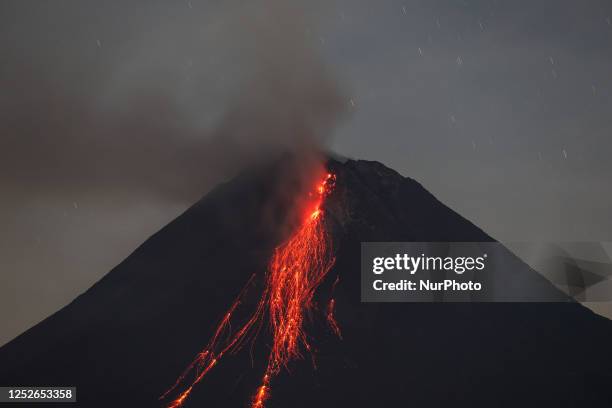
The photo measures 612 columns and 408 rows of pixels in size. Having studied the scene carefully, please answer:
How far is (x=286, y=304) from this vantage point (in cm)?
5859

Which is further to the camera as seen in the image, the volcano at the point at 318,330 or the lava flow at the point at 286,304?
the lava flow at the point at 286,304

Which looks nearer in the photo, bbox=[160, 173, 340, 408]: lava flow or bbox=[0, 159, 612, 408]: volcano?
bbox=[0, 159, 612, 408]: volcano

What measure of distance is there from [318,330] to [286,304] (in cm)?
366

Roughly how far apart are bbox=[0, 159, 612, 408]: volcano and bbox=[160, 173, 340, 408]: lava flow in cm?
47

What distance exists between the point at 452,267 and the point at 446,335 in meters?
15.4

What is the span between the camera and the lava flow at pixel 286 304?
174ft

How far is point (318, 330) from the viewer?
A: 184 ft

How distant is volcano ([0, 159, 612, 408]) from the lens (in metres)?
52.0

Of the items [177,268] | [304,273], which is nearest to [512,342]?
[304,273]

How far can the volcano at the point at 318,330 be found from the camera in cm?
5197

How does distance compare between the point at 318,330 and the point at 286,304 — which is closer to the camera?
the point at 318,330

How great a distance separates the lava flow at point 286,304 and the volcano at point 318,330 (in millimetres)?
471

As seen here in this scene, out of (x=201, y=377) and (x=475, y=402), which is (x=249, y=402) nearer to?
(x=201, y=377)

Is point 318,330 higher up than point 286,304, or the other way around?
point 286,304
